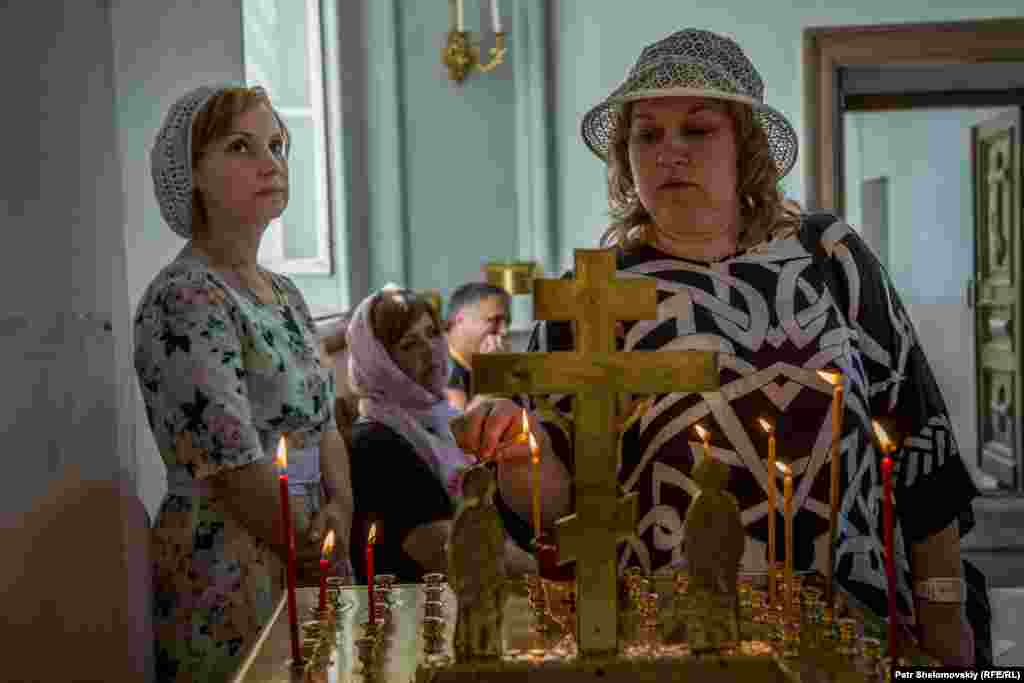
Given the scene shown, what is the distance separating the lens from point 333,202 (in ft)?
17.0

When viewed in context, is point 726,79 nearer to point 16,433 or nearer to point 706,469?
point 706,469

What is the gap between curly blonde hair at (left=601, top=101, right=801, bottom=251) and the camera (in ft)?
5.93

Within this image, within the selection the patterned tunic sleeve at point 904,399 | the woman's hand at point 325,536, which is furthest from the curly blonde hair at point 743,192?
the woman's hand at point 325,536

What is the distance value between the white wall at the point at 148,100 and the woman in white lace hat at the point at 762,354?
28.4 inches

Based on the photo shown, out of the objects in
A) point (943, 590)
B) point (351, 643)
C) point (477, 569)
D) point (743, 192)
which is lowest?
point (943, 590)

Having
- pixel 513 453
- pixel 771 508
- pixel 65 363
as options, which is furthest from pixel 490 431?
pixel 65 363

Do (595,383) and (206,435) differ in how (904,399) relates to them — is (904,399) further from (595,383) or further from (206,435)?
(206,435)

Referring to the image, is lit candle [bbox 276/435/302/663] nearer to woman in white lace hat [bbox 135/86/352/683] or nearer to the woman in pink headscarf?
woman in white lace hat [bbox 135/86/352/683]

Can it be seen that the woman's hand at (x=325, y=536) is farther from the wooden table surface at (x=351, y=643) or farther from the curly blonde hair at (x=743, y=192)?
the curly blonde hair at (x=743, y=192)

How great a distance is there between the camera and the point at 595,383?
109cm

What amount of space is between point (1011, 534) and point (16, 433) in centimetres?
600

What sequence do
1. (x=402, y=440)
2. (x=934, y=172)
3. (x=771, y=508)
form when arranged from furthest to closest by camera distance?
(x=934, y=172) → (x=402, y=440) → (x=771, y=508)

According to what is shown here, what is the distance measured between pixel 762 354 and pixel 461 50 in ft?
13.1

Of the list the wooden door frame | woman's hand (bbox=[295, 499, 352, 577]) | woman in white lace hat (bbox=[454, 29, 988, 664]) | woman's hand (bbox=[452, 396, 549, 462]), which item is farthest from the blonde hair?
the wooden door frame
